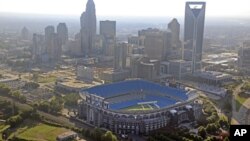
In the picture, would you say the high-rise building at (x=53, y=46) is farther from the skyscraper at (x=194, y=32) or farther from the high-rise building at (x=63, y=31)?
the skyscraper at (x=194, y=32)

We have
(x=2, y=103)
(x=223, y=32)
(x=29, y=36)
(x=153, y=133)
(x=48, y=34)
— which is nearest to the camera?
Result: (x=153, y=133)

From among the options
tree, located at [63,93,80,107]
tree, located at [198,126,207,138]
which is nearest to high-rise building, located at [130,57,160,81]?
tree, located at [63,93,80,107]

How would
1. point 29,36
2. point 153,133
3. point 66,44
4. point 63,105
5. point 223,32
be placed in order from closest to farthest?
point 153,133 < point 63,105 < point 66,44 < point 29,36 < point 223,32

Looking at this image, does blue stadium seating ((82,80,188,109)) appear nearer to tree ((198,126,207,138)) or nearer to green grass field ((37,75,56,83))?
tree ((198,126,207,138))

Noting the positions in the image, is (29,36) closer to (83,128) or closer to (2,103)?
(2,103)

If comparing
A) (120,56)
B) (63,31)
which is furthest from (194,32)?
(63,31)

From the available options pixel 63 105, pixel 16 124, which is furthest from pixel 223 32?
pixel 16 124
